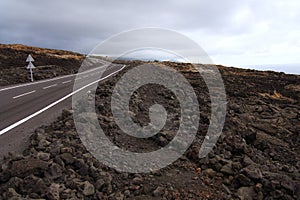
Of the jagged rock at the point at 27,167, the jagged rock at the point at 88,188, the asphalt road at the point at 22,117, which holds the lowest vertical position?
the jagged rock at the point at 88,188

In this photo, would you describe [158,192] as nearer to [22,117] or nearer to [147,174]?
[147,174]

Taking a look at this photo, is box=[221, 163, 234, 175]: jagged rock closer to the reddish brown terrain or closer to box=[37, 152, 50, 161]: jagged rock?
the reddish brown terrain

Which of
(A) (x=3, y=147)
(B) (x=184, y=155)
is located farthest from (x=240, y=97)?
(A) (x=3, y=147)

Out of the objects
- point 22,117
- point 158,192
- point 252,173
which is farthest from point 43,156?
point 252,173

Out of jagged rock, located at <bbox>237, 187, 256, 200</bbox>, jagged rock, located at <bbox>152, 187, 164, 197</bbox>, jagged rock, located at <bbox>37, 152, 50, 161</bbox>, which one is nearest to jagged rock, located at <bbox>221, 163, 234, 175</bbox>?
jagged rock, located at <bbox>237, 187, 256, 200</bbox>

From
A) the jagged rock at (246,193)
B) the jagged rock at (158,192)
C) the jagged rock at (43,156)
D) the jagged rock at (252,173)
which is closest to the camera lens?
the jagged rock at (158,192)

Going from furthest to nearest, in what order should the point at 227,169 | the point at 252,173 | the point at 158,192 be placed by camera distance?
1. the point at 227,169
2. the point at 252,173
3. the point at 158,192

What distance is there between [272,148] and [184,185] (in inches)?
183

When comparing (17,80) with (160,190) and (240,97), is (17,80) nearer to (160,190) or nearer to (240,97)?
(240,97)

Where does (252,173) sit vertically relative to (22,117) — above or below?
below

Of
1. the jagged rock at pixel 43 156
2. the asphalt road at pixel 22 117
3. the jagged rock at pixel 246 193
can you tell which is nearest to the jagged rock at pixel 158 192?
the jagged rock at pixel 246 193

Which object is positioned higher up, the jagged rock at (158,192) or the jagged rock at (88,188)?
the jagged rock at (88,188)

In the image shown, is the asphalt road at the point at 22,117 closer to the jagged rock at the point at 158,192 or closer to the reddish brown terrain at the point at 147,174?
the reddish brown terrain at the point at 147,174

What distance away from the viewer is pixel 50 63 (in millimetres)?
30219
